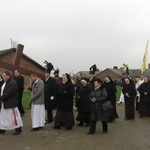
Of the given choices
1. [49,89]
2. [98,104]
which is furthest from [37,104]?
[98,104]

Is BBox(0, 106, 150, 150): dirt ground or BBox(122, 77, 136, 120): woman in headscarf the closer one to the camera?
BBox(0, 106, 150, 150): dirt ground

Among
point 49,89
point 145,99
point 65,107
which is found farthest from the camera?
point 145,99

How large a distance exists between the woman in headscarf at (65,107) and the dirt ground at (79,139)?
0.25 metres

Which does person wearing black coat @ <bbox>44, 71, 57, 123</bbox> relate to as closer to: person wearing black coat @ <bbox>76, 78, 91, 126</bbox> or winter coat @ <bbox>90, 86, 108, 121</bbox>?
person wearing black coat @ <bbox>76, 78, 91, 126</bbox>

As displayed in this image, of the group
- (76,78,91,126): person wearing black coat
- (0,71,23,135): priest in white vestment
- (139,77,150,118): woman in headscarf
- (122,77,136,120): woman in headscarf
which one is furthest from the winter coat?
(139,77,150,118): woman in headscarf

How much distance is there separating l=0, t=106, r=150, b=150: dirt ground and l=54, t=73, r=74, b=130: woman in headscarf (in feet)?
0.83

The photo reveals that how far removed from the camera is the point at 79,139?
8.06 m

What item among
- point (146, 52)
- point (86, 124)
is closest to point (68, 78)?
point (86, 124)

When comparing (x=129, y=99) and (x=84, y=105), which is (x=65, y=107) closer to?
(x=84, y=105)

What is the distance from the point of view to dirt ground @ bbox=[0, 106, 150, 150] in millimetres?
7270

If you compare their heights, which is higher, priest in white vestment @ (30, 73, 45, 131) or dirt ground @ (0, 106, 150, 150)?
priest in white vestment @ (30, 73, 45, 131)

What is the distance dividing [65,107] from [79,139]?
5.33 ft

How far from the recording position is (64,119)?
9.47 metres

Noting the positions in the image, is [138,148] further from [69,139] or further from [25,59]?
[25,59]
